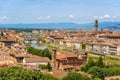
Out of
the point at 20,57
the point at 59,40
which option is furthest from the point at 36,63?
the point at 59,40

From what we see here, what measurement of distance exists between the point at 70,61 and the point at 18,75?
1556 cm

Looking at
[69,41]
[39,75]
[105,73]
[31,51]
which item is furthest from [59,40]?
[39,75]

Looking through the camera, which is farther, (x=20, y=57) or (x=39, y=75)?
(x=20, y=57)

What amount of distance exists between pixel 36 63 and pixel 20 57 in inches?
99.0

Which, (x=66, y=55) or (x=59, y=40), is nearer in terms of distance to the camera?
(x=66, y=55)

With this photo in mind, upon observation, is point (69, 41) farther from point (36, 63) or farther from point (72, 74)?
point (72, 74)

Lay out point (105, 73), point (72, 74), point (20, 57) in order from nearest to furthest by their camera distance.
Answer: point (72, 74), point (105, 73), point (20, 57)

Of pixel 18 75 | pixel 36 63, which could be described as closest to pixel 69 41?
pixel 36 63

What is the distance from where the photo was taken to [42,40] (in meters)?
69.6

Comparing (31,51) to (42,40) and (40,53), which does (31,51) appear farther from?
(42,40)

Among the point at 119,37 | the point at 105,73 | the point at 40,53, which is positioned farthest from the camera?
the point at 119,37

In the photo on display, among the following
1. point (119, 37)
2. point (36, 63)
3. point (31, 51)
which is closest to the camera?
point (36, 63)

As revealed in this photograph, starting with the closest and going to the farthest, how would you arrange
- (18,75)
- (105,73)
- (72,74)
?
(18,75) → (72,74) → (105,73)

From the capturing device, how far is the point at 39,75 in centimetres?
1498
